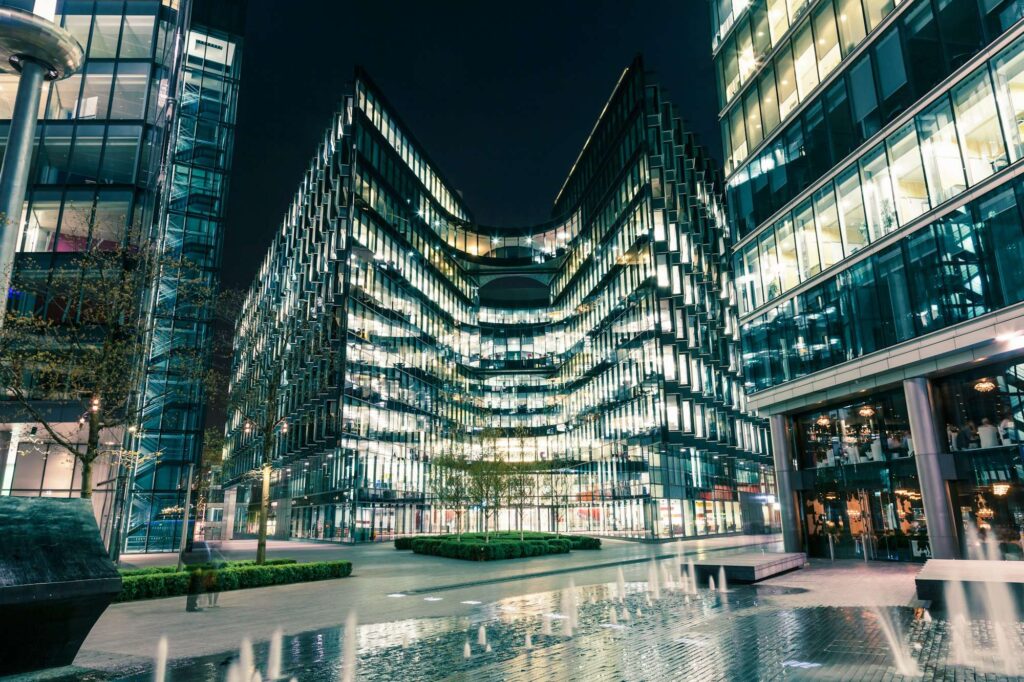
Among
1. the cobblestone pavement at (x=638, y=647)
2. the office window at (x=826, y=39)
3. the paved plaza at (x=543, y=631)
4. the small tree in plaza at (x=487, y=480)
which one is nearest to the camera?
the cobblestone pavement at (x=638, y=647)

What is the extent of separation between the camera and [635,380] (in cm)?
5619

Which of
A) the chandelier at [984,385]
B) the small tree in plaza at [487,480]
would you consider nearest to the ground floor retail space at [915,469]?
the chandelier at [984,385]

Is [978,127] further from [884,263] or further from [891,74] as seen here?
[884,263]

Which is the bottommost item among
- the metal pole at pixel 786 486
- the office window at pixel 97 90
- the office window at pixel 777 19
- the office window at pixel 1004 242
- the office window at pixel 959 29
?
the metal pole at pixel 786 486

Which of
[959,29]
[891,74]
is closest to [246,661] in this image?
[959,29]

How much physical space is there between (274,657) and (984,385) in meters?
22.8

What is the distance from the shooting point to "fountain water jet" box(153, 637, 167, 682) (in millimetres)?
8539

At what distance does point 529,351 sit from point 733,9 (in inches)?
2148

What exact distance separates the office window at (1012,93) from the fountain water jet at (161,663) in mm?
24539

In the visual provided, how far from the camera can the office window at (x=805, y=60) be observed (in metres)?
27.7

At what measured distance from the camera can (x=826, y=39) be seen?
1062 inches

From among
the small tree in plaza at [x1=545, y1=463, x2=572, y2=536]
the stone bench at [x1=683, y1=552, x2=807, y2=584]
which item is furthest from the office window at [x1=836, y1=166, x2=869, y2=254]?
the small tree in plaza at [x1=545, y1=463, x2=572, y2=536]

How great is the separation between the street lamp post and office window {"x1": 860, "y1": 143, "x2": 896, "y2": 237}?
30.1 m

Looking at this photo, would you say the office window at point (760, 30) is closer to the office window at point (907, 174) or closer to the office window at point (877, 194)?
the office window at point (877, 194)
